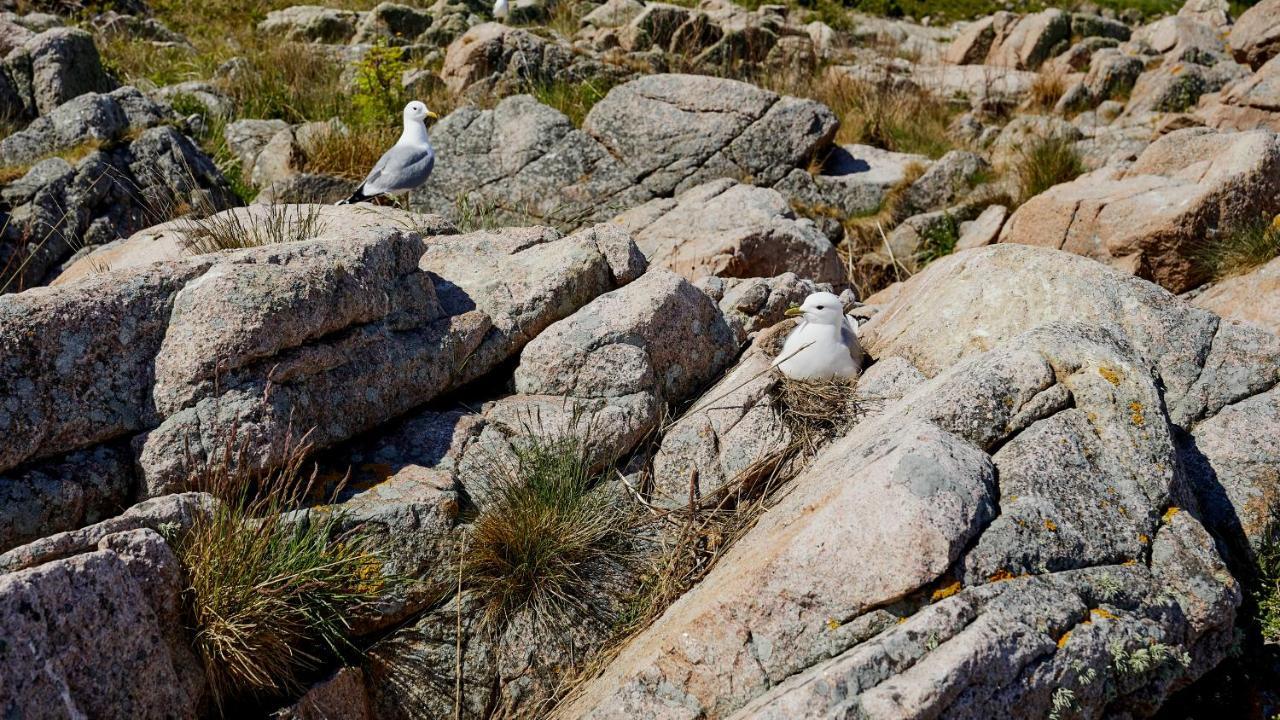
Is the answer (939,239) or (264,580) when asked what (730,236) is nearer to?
(939,239)

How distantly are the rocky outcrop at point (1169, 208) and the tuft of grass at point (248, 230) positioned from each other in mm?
5963

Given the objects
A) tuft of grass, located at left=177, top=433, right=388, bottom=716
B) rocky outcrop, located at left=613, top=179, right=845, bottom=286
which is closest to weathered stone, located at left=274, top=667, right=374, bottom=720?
tuft of grass, located at left=177, top=433, right=388, bottom=716

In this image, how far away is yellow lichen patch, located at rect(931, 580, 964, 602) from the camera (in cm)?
319

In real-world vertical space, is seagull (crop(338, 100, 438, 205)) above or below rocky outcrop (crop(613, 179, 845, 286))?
above

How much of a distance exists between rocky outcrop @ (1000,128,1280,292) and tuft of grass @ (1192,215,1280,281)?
0.07 m

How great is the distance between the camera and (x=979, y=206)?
10.2 meters

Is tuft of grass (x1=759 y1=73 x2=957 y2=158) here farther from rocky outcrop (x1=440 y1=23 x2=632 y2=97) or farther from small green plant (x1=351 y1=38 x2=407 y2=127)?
small green plant (x1=351 y1=38 x2=407 y2=127)

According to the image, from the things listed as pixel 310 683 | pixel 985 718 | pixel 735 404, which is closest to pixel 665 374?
pixel 735 404

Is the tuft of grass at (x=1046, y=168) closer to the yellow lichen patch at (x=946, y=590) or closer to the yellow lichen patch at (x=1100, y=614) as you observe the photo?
the yellow lichen patch at (x=1100, y=614)

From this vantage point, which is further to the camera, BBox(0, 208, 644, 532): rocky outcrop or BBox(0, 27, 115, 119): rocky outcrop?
BBox(0, 27, 115, 119): rocky outcrop

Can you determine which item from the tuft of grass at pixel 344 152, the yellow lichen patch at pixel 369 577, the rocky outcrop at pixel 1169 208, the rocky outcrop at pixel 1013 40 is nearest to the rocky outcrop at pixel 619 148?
the tuft of grass at pixel 344 152

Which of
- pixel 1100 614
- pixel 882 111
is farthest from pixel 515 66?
pixel 1100 614

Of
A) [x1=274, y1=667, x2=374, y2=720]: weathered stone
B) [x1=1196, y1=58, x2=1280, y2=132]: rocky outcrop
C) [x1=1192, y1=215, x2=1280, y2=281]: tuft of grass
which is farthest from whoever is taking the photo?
[x1=1196, y1=58, x2=1280, y2=132]: rocky outcrop

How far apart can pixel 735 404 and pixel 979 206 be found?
6.25 meters
